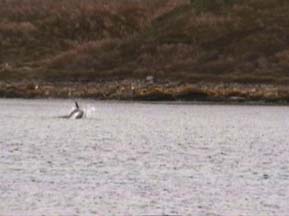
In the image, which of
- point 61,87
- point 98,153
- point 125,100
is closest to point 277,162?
point 98,153

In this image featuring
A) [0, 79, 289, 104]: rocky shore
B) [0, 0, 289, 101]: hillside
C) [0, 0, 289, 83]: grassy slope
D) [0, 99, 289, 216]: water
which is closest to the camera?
[0, 99, 289, 216]: water

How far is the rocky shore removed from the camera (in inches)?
3777

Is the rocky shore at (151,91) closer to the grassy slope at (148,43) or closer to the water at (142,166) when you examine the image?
the grassy slope at (148,43)

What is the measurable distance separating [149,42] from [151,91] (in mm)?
17516

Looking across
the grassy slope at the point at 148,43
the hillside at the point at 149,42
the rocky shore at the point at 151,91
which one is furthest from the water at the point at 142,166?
the grassy slope at the point at 148,43

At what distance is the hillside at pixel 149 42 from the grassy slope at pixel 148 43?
9cm

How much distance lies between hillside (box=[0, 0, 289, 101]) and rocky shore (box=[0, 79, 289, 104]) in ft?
5.77

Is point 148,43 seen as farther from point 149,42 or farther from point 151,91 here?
point 151,91

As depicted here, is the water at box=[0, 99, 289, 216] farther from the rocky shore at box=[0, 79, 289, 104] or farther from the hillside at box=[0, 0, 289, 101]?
the hillside at box=[0, 0, 289, 101]

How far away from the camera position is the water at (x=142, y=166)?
33844mm

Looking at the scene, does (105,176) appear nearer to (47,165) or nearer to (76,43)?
(47,165)

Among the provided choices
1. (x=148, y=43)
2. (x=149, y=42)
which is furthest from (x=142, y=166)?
(x=149, y=42)

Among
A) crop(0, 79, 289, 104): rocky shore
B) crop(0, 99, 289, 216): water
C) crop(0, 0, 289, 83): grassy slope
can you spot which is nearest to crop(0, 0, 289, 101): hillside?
crop(0, 0, 289, 83): grassy slope

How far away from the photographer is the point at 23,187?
120 ft
